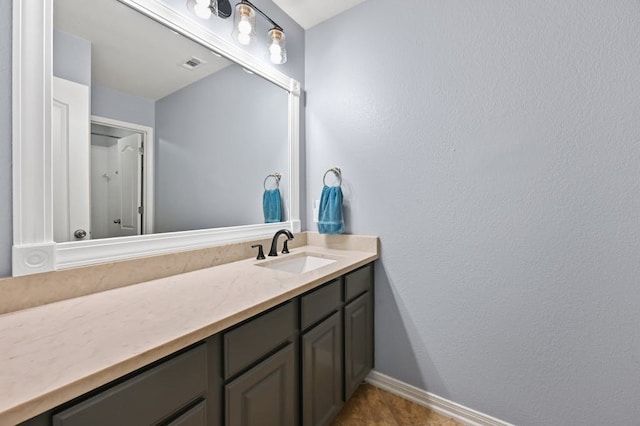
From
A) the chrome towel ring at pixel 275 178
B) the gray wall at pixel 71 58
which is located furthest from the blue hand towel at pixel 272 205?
the gray wall at pixel 71 58

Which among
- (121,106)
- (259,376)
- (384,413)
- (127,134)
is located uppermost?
(121,106)

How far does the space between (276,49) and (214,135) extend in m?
0.71

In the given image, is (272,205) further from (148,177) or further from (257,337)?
(257,337)

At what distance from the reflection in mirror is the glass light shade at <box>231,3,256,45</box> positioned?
15 centimetres

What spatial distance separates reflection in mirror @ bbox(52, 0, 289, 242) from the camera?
3.23 ft

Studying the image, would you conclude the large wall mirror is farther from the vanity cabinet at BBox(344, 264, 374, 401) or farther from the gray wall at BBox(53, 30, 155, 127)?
the vanity cabinet at BBox(344, 264, 374, 401)

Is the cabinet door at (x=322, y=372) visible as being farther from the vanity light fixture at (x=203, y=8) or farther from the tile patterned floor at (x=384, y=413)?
the vanity light fixture at (x=203, y=8)

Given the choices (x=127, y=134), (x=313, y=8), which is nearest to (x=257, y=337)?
(x=127, y=134)

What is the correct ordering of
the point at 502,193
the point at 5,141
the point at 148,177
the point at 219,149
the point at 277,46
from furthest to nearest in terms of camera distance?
the point at 277,46, the point at 219,149, the point at 502,193, the point at 148,177, the point at 5,141

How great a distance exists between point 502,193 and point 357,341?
1.11 m

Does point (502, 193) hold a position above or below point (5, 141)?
below

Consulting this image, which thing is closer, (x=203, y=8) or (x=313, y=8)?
(x=203, y=8)

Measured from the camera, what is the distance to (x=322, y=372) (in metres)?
1.27

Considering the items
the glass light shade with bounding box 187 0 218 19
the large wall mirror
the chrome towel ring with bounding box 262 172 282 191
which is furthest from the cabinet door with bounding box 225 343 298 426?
the glass light shade with bounding box 187 0 218 19
